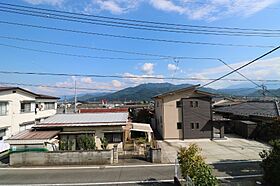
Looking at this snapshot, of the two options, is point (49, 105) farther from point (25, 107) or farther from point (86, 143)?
point (86, 143)

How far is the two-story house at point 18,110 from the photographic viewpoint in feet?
86.3

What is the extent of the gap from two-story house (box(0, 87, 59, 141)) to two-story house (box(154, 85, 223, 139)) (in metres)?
15.7

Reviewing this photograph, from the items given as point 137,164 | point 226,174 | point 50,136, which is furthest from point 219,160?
point 50,136

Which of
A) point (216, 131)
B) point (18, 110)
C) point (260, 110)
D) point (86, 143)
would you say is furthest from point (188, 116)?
point (18, 110)

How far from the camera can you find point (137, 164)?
18.8 m

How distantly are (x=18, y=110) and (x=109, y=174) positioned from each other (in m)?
17.5

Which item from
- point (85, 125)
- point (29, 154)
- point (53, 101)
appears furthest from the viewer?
point (53, 101)

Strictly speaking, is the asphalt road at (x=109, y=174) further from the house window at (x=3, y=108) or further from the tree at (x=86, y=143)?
the house window at (x=3, y=108)

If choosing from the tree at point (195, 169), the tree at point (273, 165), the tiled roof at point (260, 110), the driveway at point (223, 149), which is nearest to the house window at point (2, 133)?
the driveway at point (223, 149)

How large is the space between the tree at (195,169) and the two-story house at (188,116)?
16550mm

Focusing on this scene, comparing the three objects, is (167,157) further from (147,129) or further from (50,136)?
(50,136)

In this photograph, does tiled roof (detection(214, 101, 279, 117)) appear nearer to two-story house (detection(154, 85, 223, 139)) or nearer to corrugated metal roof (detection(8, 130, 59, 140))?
two-story house (detection(154, 85, 223, 139))

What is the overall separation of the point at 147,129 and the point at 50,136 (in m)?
10.2

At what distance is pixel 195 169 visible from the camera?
10852 millimetres
